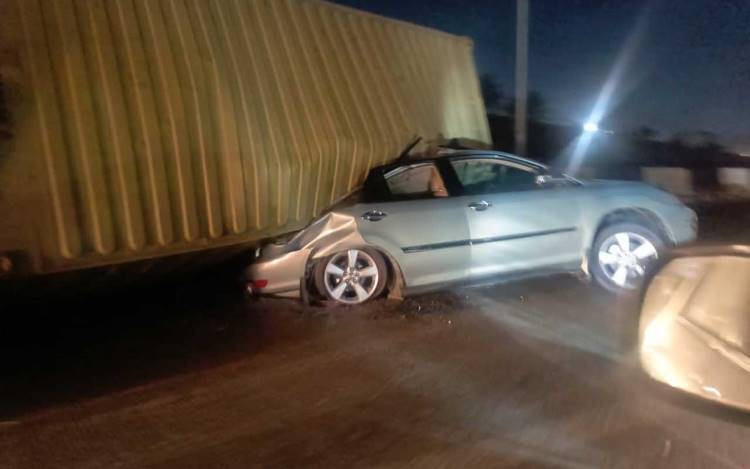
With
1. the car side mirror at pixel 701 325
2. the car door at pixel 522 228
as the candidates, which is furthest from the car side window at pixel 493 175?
the car side mirror at pixel 701 325

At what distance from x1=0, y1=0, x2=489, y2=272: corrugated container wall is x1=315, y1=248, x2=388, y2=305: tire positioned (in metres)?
1.20

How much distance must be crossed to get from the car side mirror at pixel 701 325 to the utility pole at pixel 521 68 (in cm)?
1112

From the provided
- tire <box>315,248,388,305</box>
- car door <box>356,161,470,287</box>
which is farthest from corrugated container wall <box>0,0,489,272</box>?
car door <box>356,161,470,287</box>

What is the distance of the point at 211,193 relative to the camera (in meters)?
8.09

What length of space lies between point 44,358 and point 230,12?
4.25 metres

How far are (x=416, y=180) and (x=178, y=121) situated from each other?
252 centimetres

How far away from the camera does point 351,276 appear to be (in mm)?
7809

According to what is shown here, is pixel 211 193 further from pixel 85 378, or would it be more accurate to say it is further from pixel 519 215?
pixel 519 215

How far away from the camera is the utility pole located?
1399cm

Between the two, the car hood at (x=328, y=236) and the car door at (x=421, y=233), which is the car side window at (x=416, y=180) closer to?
the car door at (x=421, y=233)

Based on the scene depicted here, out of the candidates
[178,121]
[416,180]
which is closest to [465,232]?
[416,180]

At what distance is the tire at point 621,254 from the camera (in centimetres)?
802

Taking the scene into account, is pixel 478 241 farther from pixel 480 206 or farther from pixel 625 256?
pixel 625 256

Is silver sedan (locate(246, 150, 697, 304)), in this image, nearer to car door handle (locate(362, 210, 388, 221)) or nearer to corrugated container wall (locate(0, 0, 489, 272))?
car door handle (locate(362, 210, 388, 221))
